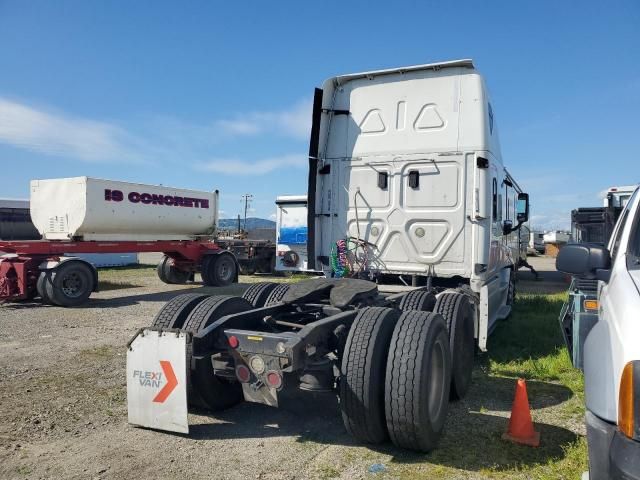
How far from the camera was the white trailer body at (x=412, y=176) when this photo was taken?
5.99 m

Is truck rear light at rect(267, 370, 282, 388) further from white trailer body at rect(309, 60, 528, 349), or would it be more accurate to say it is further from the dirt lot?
white trailer body at rect(309, 60, 528, 349)

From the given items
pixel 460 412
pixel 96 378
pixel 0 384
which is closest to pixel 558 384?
pixel 460 412

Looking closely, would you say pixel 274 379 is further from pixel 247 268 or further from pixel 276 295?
pixel 247 268

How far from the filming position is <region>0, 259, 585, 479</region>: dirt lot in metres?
3.41

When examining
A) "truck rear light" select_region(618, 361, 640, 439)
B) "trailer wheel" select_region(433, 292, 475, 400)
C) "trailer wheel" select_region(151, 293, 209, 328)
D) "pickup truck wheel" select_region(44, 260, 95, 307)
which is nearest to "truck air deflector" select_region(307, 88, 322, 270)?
"trailer wheel" select_region(433, 292, 475, 400)

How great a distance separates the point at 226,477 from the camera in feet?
10.8

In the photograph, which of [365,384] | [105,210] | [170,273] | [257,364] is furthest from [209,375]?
[170,273]

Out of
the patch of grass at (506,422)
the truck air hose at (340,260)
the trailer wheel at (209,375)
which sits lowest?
the patch of grass at (506,422)

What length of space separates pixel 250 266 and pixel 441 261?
14210 mm

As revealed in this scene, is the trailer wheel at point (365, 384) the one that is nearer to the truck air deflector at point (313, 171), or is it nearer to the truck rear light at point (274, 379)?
the truck rear light at point (274, 379)

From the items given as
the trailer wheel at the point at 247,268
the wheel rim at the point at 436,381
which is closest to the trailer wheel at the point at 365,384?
the wheel rim at the point at 436,381

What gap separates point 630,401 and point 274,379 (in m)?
2.17

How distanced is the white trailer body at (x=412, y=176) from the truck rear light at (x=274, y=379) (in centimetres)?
298

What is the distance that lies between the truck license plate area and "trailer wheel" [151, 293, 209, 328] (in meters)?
0.45
